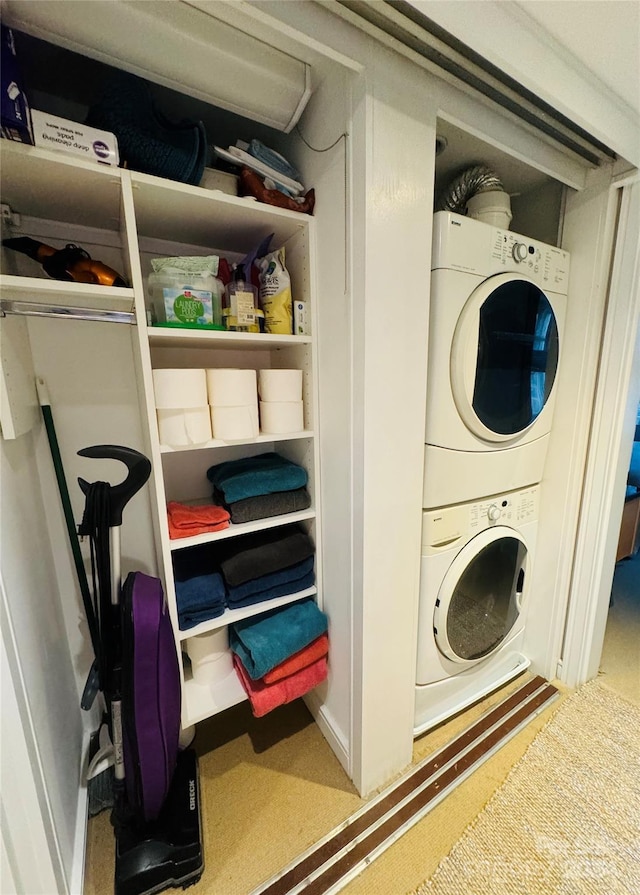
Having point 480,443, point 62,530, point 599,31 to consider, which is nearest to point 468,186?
point 599,31

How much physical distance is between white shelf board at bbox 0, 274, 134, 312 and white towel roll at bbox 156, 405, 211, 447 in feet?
1.02

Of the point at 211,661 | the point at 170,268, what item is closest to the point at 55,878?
the point at 211,661

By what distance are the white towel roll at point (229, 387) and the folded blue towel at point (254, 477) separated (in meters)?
0.26

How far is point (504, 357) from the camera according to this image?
3.92ft

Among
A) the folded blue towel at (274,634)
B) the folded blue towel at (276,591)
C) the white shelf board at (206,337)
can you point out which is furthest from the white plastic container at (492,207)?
Answer: the folded blue towel at (274,634)

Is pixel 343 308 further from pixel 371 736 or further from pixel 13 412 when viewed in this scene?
pixel 371 736

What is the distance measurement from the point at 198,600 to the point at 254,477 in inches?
16.6

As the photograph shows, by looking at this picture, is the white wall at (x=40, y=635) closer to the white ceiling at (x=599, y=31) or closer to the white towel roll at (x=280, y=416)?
the white towel roll at (x=280, y=416)

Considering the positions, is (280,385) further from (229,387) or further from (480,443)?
(480,443)

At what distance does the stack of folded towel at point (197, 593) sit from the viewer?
3.56 feet

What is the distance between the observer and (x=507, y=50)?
2.61 ft

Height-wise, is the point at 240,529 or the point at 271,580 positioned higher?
the point at 240,529

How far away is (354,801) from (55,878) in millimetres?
839

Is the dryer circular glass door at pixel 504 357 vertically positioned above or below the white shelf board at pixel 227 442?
above
